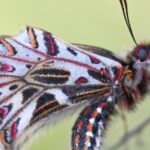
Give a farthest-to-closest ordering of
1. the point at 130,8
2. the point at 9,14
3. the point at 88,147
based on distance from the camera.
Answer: the point at 9,14 → the point at 130,8 → the point at 88,147

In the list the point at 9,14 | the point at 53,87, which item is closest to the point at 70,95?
the point at 53,87

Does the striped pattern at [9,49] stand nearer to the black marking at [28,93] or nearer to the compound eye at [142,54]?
the black marking at [28,93]

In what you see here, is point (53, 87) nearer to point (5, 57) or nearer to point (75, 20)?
point (5, 57)

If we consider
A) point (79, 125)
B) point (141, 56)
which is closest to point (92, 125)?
point (79, 125)

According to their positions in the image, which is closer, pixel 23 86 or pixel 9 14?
pixel 23 86

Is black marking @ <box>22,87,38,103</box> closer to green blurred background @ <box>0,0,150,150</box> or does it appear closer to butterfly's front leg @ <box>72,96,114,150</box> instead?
butterfly's front leg @ <box>72,96,114,150</box>
